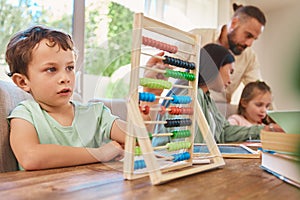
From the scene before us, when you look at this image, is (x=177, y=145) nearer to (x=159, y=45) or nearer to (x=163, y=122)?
(x=163, y=122)

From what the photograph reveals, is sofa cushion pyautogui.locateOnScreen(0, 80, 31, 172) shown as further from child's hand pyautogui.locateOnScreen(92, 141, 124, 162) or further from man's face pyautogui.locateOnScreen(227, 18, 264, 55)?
man's face pyautogui.locateOnScreen(227, 18, 264, 55)

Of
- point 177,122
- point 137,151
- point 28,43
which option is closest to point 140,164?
point 137,151

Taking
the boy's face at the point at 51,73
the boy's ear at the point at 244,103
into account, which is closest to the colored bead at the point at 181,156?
the boy's face at the point at 51,73

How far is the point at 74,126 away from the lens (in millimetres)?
836

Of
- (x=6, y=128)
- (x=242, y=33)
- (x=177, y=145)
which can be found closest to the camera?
(x=177, y=145)

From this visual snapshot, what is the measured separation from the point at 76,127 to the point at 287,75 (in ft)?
2.37

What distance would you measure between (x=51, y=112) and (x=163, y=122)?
0.39 m

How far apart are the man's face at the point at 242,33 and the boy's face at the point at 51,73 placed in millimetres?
1788

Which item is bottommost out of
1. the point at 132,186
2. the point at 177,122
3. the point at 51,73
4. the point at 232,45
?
the point at 132,186

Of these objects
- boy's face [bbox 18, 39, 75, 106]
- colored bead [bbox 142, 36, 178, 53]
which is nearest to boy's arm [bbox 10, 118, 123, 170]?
boy's face [bbox 18, 39, 75, 106]

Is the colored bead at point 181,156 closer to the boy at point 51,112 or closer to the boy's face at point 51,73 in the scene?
the boy at point 51,112

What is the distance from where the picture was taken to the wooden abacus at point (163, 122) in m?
0.53

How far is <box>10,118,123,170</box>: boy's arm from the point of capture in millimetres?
655

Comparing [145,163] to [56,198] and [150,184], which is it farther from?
[56,198]
